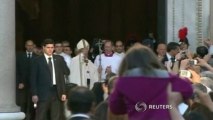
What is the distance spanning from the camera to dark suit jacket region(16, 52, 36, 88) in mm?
17178

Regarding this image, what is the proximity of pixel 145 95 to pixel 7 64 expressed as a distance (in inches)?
333

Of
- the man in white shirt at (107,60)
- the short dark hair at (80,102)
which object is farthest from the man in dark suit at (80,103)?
the man in white shirt at (107,60)

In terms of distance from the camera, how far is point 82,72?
692 inches

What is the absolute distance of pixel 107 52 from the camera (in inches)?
712

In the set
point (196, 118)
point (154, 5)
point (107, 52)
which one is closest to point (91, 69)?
point (107, 52)

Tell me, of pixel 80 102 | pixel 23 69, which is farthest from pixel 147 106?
pixel 23 69

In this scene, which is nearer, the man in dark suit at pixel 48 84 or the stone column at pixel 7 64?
the stone column at pixel 7 64

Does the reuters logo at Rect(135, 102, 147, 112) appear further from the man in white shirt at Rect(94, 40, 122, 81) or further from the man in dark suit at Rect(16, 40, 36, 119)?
the man in white shirt at Rect(94, 40, 122, 81)

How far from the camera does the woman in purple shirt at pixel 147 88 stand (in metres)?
6.45

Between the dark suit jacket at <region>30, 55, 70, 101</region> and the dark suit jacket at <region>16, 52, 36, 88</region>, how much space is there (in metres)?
0.57

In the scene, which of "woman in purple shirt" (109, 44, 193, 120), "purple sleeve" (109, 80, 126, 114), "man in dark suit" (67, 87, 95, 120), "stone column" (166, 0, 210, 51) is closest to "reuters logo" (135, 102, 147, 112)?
"woman in purple shirt" (109, 44, 193, 120)

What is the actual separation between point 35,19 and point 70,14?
1.36m

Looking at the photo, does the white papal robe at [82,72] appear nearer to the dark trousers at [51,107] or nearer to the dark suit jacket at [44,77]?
the dark suit jacket at [44,77]

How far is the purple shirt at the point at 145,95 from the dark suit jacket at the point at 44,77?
980 centimetres
